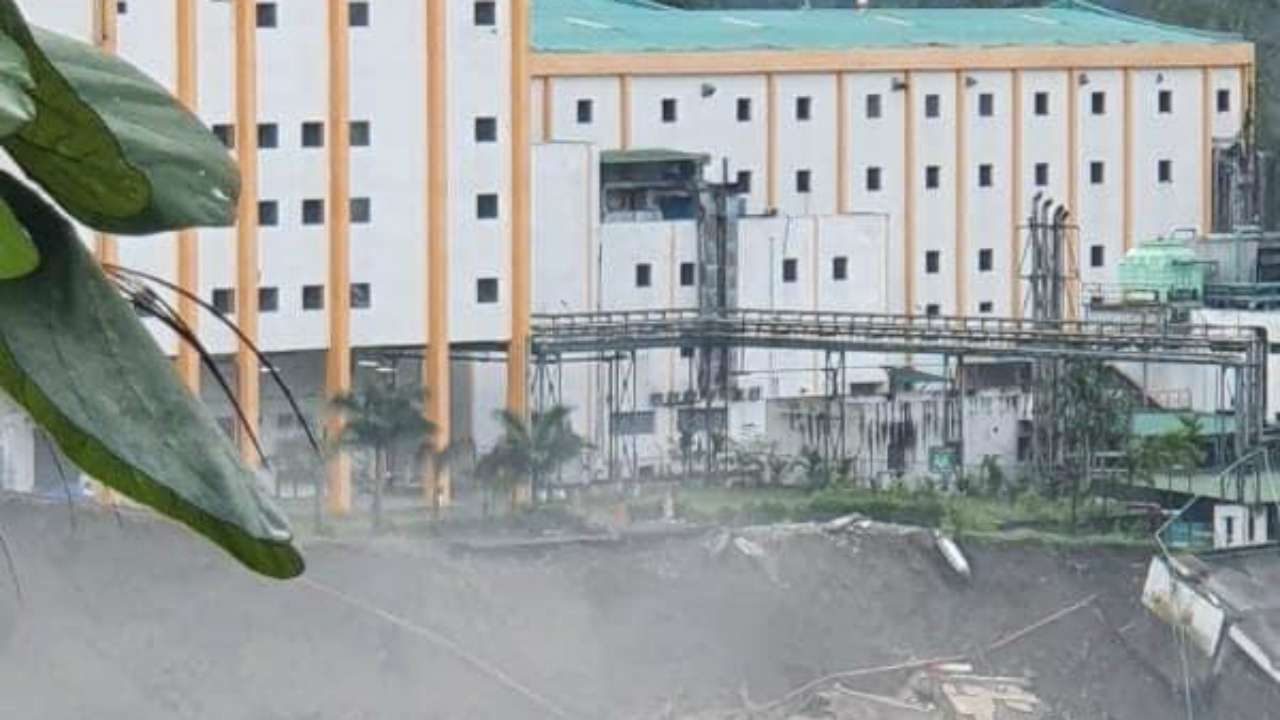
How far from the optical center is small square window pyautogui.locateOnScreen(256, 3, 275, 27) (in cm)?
1594

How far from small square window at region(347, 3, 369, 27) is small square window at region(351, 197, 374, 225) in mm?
706

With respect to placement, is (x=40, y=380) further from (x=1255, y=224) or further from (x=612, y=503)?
(x=1255, y=224)

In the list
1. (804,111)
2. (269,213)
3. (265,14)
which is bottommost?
(269,213)

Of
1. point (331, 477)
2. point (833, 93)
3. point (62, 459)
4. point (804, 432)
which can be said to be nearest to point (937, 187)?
point (833, 93)

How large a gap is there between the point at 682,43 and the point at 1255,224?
3.35 metres

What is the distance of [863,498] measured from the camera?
56.9 ft

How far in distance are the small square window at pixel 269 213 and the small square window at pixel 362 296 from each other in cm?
43

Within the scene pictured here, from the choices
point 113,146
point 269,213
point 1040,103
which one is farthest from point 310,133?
point 113,146

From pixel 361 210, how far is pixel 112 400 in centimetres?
1581

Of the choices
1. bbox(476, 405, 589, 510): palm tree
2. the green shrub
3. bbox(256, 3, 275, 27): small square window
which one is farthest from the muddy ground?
bbox(256, 3, 275, 27): small square window

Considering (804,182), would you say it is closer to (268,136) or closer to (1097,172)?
(1097,172)

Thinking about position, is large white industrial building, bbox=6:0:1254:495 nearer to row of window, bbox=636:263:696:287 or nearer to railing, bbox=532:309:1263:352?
row of window, bbox=636:263:696:287

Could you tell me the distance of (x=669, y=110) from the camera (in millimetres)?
18391

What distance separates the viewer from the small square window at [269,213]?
15.9 metres
